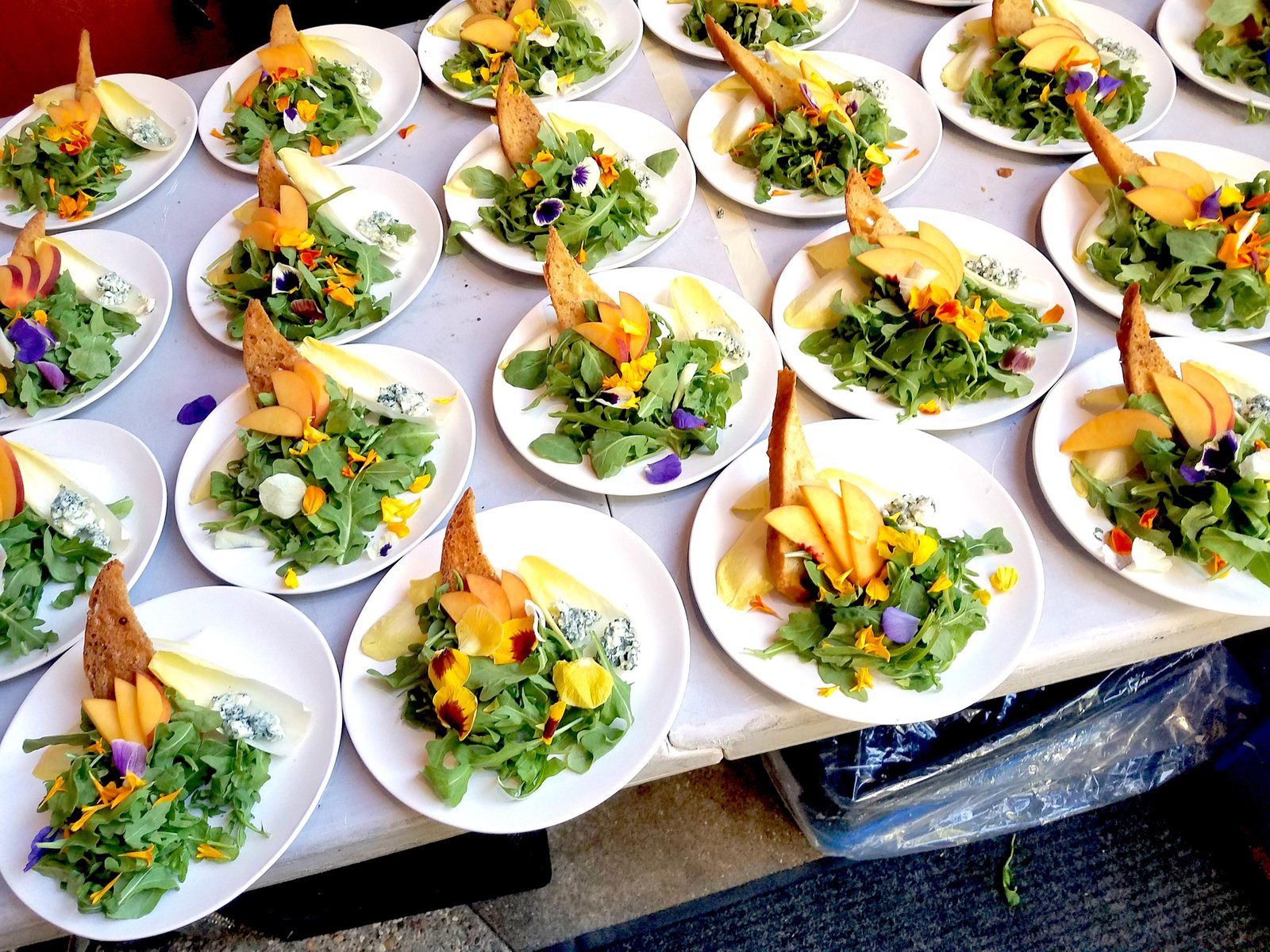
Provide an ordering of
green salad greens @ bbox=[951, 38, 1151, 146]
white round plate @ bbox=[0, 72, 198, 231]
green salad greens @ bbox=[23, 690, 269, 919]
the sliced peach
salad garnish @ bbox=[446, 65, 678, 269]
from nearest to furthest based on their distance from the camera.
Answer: green salad greens @ bbox=[23, 690, 269, 919], the sliced peach, salad garnish @ bbox=[446, 65, 678, 269], green salad greens @ bbox=[951, 38, 1151, 146], white round plate @ bbox=[0, 72, 198, 231]

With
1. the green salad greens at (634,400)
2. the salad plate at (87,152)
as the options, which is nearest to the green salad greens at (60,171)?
the salad plate at (87,152)

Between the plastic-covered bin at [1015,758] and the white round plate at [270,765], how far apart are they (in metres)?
1.23

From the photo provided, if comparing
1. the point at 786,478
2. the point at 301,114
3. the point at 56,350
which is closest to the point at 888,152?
the point at 786,478

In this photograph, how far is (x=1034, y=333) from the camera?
1.69 metres

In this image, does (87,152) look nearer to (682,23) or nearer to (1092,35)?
(682,23)

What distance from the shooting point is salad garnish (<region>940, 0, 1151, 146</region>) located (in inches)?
79.5

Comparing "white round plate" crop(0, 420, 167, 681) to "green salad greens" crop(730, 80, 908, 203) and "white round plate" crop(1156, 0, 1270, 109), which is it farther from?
"white round plate" crop(1156, 0, 1270, 109)

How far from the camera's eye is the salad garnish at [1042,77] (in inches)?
79.5

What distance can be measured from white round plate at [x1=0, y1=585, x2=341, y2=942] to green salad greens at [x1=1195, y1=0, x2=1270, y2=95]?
7.97 ft

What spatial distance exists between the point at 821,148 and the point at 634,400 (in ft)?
2.76

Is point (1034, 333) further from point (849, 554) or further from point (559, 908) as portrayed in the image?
point (559, 908)

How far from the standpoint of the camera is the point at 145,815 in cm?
123

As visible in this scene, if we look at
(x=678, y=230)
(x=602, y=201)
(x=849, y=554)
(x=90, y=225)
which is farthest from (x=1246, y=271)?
(x=90, y=225)

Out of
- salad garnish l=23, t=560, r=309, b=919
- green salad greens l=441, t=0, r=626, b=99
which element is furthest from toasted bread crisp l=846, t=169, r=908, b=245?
salad garnish l=23, t=560, r=309, b=919
